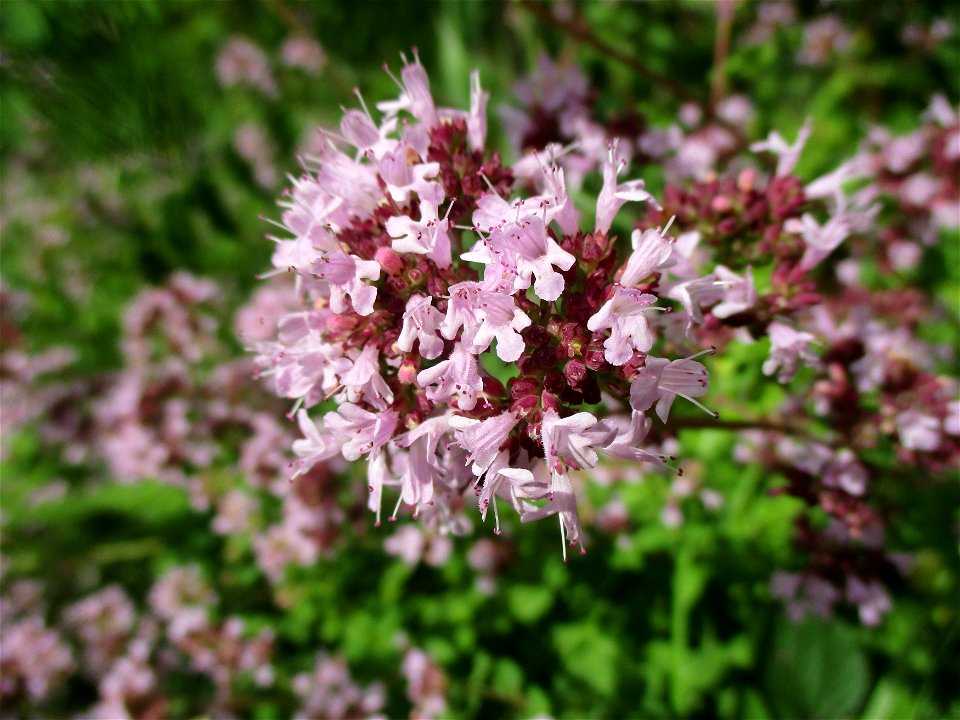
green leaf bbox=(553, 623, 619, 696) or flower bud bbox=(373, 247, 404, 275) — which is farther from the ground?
flower bud bbox=(373, 247, 404, 275)

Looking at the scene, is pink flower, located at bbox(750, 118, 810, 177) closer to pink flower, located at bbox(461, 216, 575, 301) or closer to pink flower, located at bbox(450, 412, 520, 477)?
pink flower, located at bbox(461, 216, 575, 301)

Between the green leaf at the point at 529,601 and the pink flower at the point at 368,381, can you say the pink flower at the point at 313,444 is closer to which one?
the pink flower at the point at 368,381

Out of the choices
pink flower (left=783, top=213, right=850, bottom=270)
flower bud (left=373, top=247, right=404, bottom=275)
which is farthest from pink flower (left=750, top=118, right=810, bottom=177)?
flower bud (left=373, top=247, right=404, bottom=275)

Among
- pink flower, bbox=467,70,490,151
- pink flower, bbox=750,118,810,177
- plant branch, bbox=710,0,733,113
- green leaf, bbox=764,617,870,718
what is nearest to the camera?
pink flower, bbox=467,70,490,151

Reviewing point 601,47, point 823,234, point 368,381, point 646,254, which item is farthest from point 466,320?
point 601,47

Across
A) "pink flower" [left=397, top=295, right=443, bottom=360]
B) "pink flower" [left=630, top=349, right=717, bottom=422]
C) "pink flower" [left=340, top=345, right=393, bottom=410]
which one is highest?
"pink flower" [left=397, top=295, right=443, bottom=360]

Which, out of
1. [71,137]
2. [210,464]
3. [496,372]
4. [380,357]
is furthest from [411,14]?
[380,357]

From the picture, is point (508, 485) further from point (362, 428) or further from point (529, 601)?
point (529, 601)

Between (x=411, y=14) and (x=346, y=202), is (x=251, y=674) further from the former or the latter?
(x=411, y=14)
